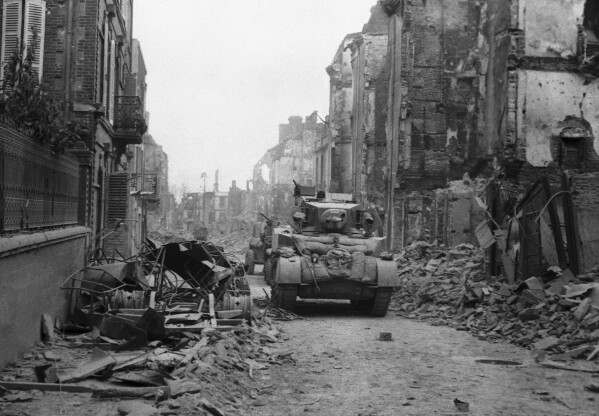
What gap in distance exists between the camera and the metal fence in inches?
291

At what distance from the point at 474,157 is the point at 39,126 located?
21197 millimetres

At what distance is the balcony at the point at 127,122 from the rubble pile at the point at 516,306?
9402mm

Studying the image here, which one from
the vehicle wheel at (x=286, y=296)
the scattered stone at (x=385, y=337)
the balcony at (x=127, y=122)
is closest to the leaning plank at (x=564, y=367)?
the scattered stone at (x=385, y=337)

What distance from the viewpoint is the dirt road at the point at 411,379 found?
21.1 ft

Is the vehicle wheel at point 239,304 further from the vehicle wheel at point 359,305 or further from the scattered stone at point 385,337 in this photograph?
the vehicle wheel at point 359,305

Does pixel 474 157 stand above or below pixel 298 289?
above

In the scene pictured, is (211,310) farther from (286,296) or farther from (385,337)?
(286,296)

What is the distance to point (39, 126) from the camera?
9195 mm

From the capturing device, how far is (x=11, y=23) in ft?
47.2

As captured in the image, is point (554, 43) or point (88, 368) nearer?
point (88, 368)

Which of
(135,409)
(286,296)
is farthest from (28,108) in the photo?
(286,296)

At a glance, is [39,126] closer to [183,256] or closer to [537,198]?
[183,256]

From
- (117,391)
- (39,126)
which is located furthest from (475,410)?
(39,126)

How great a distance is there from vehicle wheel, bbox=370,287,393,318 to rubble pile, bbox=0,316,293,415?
442 centimetres
